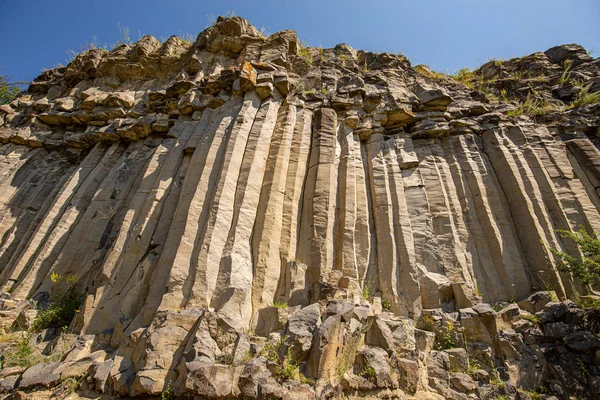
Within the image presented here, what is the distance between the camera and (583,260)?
8.12m

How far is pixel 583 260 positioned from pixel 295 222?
786 centimetres

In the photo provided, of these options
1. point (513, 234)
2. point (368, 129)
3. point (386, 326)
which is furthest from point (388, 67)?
point (386, 326)

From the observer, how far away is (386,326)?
20.4 feet

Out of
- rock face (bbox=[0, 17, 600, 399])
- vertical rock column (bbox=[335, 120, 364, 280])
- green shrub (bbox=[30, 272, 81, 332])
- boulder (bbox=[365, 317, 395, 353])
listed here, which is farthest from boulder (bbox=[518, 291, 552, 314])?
green shrub (bbox=[30, 272, 81, 332])

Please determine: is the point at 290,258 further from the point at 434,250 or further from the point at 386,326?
the point at 434,250

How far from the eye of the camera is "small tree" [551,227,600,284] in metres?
7.33

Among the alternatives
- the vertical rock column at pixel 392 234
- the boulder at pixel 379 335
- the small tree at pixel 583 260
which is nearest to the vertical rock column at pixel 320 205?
the boulder at pixel 379 335

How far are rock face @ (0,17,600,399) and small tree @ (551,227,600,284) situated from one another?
0.37m

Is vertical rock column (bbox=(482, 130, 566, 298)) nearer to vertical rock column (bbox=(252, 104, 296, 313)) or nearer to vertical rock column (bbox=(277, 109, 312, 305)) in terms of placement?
vertical rock column (bbox=(277, 109, 312, 305))

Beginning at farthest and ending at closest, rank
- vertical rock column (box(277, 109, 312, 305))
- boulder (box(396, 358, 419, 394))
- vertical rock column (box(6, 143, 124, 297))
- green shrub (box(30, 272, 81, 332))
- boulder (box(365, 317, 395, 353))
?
vertical rock column (box(6, 143, 124, 297)) → green shrub (box(30, 272, 81, 332)) → vertical rock column (box(277, 109, 312, 305)) → boulder (box(365, 317, 395, 353)) → boulder (box(396, 358, 419, 394))

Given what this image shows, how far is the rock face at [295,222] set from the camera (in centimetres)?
546

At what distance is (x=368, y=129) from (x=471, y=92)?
5810mm

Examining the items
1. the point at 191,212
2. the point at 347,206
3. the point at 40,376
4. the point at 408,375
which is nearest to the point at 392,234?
the point at 347,206

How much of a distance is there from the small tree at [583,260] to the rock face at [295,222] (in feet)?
1.21
